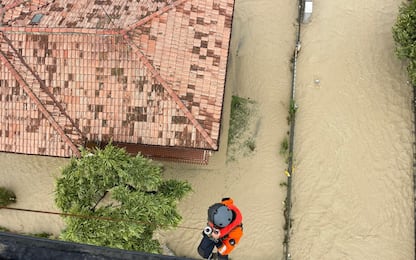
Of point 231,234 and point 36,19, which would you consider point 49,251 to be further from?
point 36,19

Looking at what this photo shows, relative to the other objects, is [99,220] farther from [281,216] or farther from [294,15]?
[294,15]

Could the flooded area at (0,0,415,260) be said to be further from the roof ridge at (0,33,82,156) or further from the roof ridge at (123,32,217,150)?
the roof ridge at (123,32,217,150)

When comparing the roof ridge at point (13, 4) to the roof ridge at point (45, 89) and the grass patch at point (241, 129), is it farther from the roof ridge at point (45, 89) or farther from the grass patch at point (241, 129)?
the grass patch at point (241, 129)

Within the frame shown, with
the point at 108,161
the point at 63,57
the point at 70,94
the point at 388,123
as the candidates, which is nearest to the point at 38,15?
the point at 63,57

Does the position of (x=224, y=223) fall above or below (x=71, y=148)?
below

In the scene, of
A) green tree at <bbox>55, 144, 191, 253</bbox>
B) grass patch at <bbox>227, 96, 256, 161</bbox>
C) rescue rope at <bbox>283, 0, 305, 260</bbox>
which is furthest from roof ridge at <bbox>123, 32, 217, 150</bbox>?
rescue rope at <bbox>283, 0, 305, 260</bbox>

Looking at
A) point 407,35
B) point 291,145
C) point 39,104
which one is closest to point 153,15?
point 39,104
